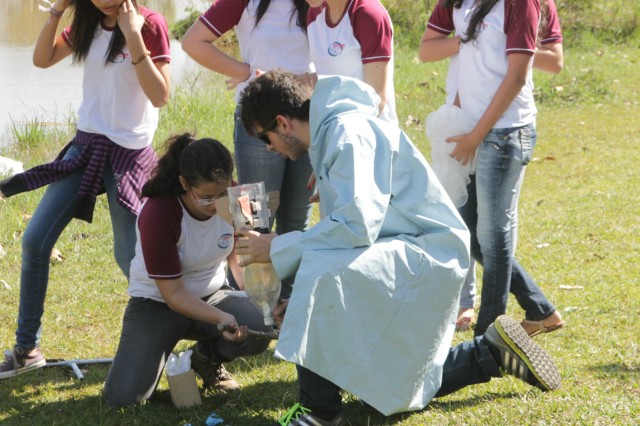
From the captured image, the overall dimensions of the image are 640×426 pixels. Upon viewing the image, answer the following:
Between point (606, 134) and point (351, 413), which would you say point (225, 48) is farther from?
point (351, 413)

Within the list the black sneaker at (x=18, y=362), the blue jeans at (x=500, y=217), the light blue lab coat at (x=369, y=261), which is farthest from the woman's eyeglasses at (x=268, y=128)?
the black sneaker at (x=18, y=362)

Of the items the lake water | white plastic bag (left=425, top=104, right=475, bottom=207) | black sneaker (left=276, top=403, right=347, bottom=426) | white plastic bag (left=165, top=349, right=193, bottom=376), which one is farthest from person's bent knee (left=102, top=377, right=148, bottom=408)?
the lake water

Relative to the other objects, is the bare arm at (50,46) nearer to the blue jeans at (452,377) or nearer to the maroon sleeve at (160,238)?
the maroon sleeve at (160,238)

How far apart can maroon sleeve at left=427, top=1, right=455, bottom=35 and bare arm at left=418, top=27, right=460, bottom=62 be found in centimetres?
2

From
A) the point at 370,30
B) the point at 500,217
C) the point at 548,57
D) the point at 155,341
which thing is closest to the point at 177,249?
the point at 155,341

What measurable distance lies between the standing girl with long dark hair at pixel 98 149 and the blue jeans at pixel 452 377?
1.25m

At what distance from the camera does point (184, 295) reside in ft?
12.9

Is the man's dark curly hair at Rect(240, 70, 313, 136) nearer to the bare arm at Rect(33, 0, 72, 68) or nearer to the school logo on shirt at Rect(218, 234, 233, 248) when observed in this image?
the school logo on shirt at Rect(218, 234, 233, 248)

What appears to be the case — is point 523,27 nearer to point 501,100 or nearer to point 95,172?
point 501,100

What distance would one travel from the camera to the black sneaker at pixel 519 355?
371 centimetres

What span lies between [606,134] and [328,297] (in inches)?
281

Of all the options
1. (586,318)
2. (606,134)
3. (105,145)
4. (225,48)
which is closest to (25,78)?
(225,48)

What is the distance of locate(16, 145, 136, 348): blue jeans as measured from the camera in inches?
166

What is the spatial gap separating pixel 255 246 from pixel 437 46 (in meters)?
1.70
